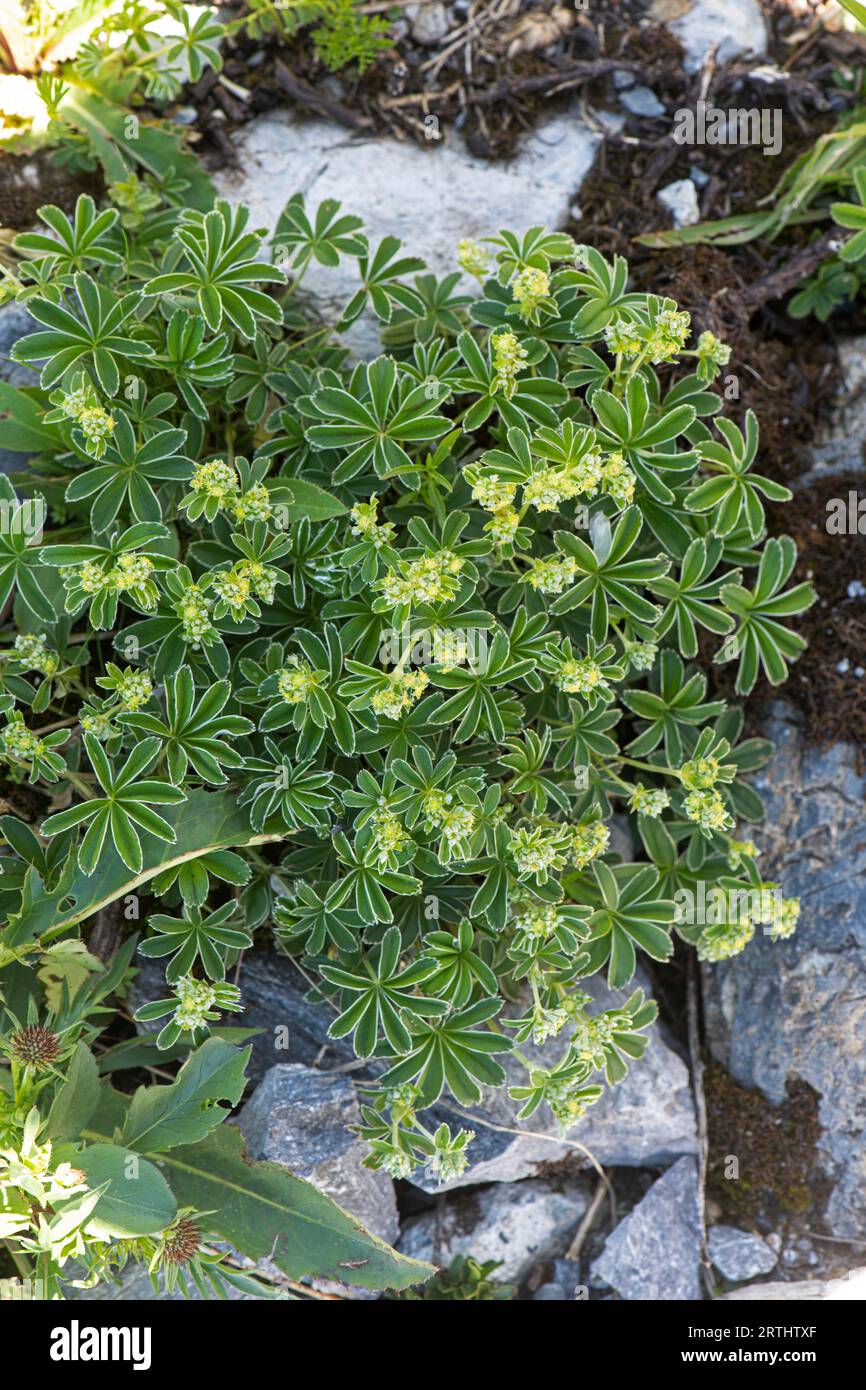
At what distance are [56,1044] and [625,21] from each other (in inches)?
174

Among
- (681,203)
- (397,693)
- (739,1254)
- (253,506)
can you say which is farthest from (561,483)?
(739,1254)

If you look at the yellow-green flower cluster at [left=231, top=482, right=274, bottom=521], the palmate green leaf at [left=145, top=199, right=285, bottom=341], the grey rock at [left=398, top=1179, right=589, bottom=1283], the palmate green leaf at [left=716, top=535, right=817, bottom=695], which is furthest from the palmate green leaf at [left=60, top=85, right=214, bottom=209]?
the grey rock at [left=398, top=1179, right=589, bottom=1283]

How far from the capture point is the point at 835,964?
155 inches

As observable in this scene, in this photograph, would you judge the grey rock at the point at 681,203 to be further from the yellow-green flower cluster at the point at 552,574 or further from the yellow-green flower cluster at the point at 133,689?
the yellow-green flower cluster at the point at 133,689

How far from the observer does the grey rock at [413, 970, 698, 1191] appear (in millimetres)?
3805

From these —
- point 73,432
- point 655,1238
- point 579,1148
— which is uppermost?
point 73,432

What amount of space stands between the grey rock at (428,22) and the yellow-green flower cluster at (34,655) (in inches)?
120

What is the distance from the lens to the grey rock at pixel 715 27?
14.7ft

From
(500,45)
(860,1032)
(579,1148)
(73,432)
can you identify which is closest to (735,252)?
(500,45)

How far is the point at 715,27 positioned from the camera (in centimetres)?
450

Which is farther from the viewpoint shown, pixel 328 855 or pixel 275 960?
pixel 275 960

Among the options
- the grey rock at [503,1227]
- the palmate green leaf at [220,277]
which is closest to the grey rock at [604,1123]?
the grey rock at [503,1227]

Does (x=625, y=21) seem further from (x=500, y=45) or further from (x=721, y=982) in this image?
(x=721, y=982)

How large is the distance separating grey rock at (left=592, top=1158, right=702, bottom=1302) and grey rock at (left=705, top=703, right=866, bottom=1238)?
1.58 feet
